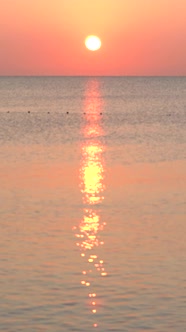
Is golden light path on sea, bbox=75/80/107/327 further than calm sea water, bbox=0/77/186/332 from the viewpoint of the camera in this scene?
Yes

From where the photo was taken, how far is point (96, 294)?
23.4 metres

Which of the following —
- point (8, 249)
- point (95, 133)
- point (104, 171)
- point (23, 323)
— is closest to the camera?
point (23, 323)

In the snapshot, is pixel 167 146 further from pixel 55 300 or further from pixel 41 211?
pixel 55 300

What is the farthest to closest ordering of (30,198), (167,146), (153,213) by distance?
(167,146) < (30,198) < (153,213)

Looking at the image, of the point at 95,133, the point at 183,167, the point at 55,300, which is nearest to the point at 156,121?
the point at 95,133

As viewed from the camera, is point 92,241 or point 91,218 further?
point 91,218

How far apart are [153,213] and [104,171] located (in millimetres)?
13956

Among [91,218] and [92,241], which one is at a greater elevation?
[91,218]

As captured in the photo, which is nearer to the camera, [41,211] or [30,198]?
[41,211]

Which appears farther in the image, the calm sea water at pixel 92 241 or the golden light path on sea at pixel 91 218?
the golden light path on sea at pixel 91 218

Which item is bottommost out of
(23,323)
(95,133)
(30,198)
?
(23,323)

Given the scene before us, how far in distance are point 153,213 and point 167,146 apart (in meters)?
31.2

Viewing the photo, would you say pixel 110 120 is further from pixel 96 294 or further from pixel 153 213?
pixel 96 294

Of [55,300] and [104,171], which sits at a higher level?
[104,171]
